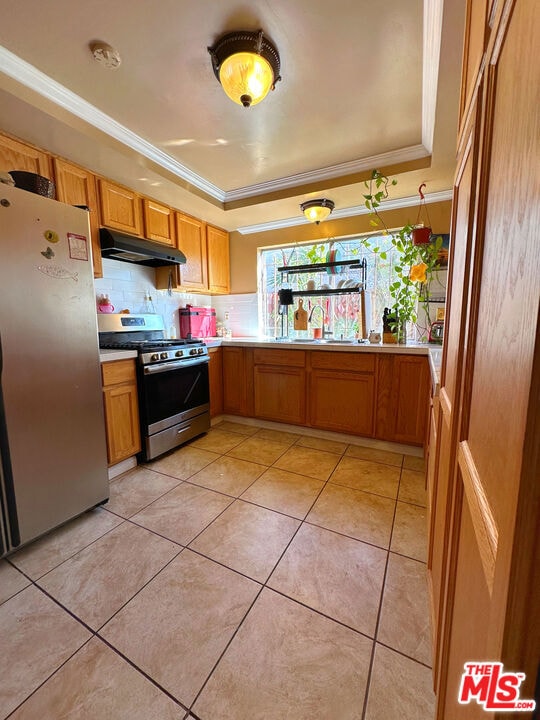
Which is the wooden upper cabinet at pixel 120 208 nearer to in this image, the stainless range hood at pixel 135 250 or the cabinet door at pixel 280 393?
the stainless range hood at pixel 135 250

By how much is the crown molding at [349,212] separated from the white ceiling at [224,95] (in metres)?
0.14

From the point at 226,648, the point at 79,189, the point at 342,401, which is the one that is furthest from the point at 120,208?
the point at 226,648

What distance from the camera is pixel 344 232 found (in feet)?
10.1

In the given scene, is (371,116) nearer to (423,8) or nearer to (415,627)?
(423,8)

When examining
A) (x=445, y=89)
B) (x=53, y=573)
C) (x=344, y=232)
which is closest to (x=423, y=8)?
(x=445, y=89)

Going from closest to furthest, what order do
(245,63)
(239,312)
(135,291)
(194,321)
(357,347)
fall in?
(245,63) < (357,347) < (135,291) < (194,321) < (239,312)

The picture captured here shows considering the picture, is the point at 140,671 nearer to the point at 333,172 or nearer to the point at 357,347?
the point at 357,347

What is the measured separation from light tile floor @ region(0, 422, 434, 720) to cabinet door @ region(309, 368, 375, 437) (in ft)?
2.21

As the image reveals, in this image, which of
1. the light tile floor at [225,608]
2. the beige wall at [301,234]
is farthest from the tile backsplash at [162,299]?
the light tile floor at [225,608]

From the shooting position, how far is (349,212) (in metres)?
2.98

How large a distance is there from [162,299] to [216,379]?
1000mm

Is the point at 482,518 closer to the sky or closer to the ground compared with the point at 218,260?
closer to the ground

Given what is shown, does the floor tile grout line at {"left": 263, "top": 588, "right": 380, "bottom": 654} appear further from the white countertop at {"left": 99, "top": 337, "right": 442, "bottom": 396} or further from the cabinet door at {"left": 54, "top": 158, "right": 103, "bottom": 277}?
the cabinet door at {"left": 54, "top": 158, "right": 103, "bottom": 277}

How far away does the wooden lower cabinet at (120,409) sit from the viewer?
203 cm
